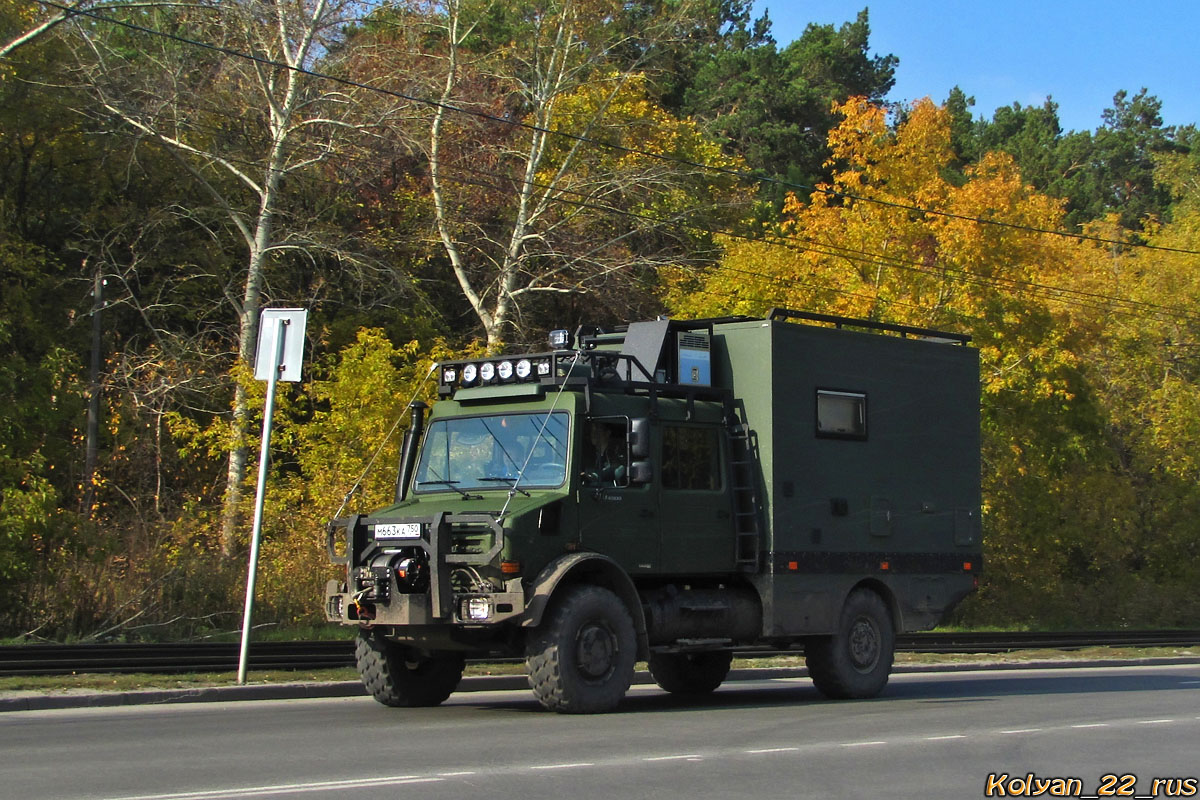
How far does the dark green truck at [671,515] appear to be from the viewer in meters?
13.0

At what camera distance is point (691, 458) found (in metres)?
14.8

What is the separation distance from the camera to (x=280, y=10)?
28531 mm

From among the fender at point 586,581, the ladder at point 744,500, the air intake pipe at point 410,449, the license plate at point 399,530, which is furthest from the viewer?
the ladder at point 744,500

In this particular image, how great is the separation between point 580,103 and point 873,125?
287 inches

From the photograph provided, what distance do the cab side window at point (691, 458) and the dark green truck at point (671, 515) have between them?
2cm

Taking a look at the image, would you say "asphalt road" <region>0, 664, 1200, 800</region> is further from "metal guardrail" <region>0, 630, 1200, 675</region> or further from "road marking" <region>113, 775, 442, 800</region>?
"metal guardrail" <region>0, 630, 1200, 675</region>

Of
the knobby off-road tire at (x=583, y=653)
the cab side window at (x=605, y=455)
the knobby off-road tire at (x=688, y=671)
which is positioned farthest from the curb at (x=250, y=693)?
the cab side window at (x=605, y=455)

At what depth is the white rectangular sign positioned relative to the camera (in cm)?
1602

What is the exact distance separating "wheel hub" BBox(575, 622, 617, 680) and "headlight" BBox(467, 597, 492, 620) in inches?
34.6

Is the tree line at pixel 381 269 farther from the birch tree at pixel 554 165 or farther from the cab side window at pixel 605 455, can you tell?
the cab side window at pixel 605 455

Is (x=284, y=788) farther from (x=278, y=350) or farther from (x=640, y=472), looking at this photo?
(x=278, y=350)

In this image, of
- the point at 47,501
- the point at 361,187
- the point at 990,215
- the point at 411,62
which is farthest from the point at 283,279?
the point at 990,215

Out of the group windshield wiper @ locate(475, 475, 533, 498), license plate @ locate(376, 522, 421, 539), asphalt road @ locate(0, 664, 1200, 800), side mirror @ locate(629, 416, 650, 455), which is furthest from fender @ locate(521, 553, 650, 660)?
license plate @ locate(376, 522, 421, 539)

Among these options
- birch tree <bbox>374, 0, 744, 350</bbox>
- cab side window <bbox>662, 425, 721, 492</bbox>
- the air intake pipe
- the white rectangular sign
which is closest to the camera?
cab side window <bbox>662, 425, 721, 492</bbox>
